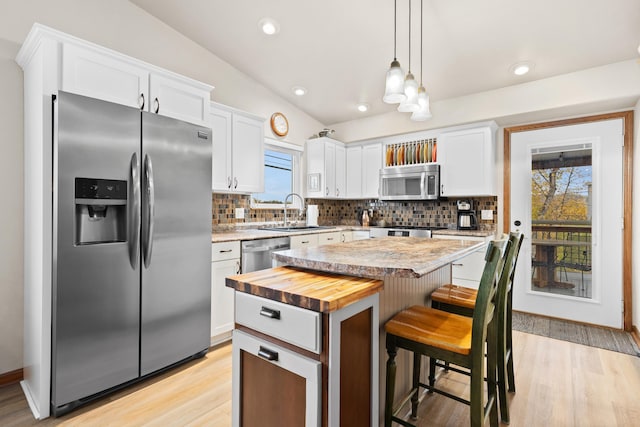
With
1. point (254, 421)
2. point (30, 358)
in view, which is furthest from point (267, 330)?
point (30, 358)

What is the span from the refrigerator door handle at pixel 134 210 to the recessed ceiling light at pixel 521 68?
3.41 m

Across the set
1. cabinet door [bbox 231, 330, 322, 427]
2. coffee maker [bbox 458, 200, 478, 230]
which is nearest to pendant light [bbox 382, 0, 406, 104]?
cabinet door [bbox 231, 330, 322, 427]

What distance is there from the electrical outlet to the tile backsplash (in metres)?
0.03

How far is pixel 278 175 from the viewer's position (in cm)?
430

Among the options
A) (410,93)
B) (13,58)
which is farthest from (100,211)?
(410,93)

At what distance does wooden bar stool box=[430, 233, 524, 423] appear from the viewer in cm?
163

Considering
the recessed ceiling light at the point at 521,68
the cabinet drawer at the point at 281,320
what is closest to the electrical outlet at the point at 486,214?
the recessed ceiling light at the point at 521,68

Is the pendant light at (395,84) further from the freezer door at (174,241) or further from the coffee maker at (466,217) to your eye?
the coffee maker at (466,217)

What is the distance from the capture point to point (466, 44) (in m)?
2.89

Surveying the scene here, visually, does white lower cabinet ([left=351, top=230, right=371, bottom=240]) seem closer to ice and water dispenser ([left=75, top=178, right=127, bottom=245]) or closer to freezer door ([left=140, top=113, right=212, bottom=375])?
freezer door ([left=140, top=113, right=212, bottom=375])

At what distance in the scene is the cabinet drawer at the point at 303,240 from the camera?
3.38m

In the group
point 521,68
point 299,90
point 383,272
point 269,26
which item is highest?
point 269,26

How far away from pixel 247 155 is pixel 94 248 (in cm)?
184

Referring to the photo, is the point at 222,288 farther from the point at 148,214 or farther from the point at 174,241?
the point at 148,214
